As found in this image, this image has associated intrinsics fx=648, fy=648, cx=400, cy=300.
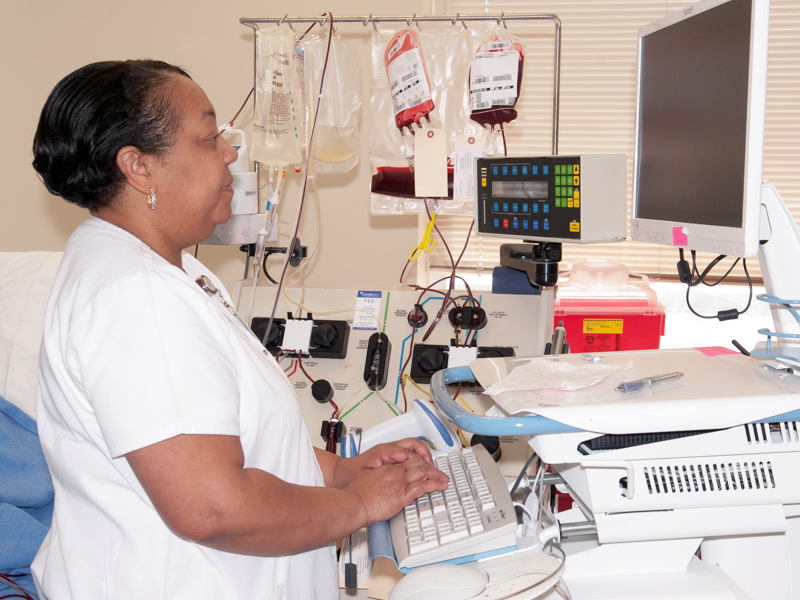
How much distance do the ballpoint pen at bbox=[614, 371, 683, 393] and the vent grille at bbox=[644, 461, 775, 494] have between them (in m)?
0.11

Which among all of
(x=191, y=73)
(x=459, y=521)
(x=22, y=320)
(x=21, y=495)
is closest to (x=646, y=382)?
(x=459, y=521)

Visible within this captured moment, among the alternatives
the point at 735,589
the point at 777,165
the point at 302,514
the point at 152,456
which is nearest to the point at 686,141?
the point at 735,589

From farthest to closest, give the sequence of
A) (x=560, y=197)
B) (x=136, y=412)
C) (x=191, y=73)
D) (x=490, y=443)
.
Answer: (x=191, y=73) → (x=490, y=443) → (x=560, y=197) → (x=136, y=412)

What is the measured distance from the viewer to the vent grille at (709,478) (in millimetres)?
855

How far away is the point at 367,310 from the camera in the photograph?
170 centimetres

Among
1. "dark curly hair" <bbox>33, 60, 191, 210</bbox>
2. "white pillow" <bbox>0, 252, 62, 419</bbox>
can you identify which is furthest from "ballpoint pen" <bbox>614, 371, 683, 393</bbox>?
"white pillow" <bbox>0, 252, 62, 419</bbox>

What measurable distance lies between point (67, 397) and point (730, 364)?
1.00 metres

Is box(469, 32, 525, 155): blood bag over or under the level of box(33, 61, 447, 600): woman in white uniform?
over

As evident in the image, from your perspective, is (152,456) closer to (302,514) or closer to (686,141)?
(302,514)

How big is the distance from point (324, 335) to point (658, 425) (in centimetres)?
98

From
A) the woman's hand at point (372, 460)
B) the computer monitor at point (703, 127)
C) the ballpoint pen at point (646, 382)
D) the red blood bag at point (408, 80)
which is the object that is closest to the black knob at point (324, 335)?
the woman's hand at point (372, 460)

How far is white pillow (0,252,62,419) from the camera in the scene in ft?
5.13

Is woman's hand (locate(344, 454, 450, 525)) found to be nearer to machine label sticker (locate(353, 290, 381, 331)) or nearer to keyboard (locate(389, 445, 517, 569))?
keyboard (locate(389, 445, 517, 569))

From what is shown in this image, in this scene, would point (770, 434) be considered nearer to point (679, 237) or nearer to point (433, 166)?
point (679, 237)
